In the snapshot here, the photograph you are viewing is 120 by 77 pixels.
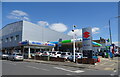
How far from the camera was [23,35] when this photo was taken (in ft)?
132

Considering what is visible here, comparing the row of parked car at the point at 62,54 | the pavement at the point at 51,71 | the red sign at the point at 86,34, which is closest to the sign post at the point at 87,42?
the red sign at the point at 86,34

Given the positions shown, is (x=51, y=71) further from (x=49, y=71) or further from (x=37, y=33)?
(x=37, y=33)

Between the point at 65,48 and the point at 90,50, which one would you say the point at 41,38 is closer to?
the point at 65,48

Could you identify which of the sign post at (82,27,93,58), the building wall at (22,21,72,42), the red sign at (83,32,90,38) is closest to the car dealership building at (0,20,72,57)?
the building wall at (22,21,72,42)

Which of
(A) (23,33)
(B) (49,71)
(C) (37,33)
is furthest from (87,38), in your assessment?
(C) (37,33)

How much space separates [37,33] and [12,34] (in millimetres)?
8042

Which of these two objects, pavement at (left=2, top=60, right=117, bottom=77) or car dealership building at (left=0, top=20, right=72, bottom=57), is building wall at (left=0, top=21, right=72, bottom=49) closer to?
car dealership building at (left=0, top=20, right=72, bottom=57)

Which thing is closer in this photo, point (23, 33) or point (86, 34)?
point (86, 34)

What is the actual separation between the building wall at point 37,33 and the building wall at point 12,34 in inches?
67.2

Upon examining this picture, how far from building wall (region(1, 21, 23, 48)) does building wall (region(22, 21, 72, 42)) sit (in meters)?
1.71

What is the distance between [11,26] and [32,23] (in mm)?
7881

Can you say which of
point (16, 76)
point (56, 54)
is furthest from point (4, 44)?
point (16, 76)

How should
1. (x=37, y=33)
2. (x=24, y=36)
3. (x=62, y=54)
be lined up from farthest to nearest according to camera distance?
(x=37, y=33), (x=24, y=36), (x=62, y=54)

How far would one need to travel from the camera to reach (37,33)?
45.6 m
